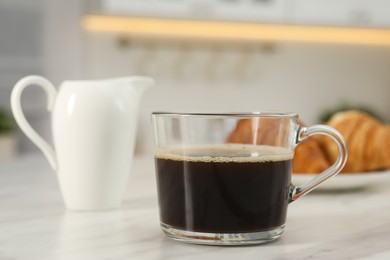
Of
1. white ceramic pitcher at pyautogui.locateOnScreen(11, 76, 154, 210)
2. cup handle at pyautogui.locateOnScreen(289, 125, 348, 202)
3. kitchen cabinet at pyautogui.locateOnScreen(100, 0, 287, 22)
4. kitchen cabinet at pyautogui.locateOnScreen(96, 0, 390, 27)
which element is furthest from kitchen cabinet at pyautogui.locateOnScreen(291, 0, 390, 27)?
cup handle at pyautogui.locateOnScreen(289, 125, 348, 202)

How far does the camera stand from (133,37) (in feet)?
10.5

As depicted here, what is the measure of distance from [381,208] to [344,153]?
0.28 meters

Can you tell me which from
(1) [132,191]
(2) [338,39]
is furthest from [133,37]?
(1) [132,191]

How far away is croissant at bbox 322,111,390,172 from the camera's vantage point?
1.17 m

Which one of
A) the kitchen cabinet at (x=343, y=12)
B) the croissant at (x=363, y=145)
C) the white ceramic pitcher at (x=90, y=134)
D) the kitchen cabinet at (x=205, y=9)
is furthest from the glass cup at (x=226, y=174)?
the kitchen cabinet at (x=343, y=12)

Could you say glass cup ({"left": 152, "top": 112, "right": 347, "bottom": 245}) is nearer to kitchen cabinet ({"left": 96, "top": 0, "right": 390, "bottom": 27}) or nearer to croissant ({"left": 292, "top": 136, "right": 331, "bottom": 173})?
croissant ({"left": 292, "top": 136, "right": 331, "bottom": 173})

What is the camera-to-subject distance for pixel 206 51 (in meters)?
3.30

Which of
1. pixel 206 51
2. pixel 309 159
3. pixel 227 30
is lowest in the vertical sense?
pixel 206 51

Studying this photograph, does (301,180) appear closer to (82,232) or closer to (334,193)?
(334,193)

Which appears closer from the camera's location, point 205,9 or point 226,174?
point 226,174

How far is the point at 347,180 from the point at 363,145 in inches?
4.0

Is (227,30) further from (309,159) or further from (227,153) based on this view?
(227,153)

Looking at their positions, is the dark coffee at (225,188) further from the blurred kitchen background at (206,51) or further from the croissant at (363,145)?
the blurred kitchen background at (206,51)

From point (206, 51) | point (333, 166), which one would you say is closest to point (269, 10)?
point (206, 51)
